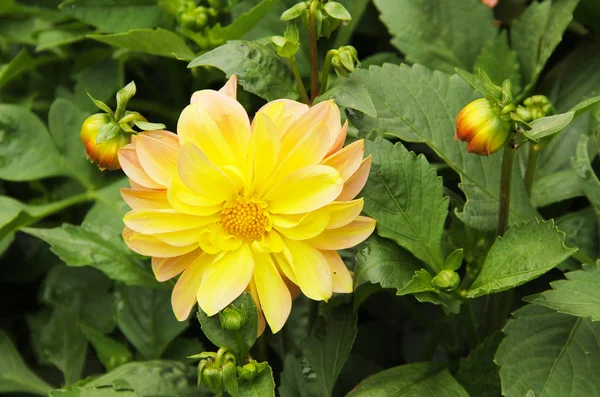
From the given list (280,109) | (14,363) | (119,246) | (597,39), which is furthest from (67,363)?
(597,39)

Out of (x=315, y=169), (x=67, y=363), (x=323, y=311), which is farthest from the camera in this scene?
(x=67, y=363)

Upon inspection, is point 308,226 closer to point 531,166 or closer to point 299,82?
point 299,82

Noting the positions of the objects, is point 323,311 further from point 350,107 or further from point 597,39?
point 597,39

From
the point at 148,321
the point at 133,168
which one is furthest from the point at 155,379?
the point at 133,168

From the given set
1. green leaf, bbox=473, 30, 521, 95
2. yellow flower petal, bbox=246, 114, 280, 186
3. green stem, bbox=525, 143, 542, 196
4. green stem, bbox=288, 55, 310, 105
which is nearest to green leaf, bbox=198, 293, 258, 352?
yellow flower petal, bbox=246, 114, 280, 186

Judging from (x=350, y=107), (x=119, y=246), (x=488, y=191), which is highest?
(x=350, y=107)

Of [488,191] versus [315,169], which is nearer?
[315,169]
